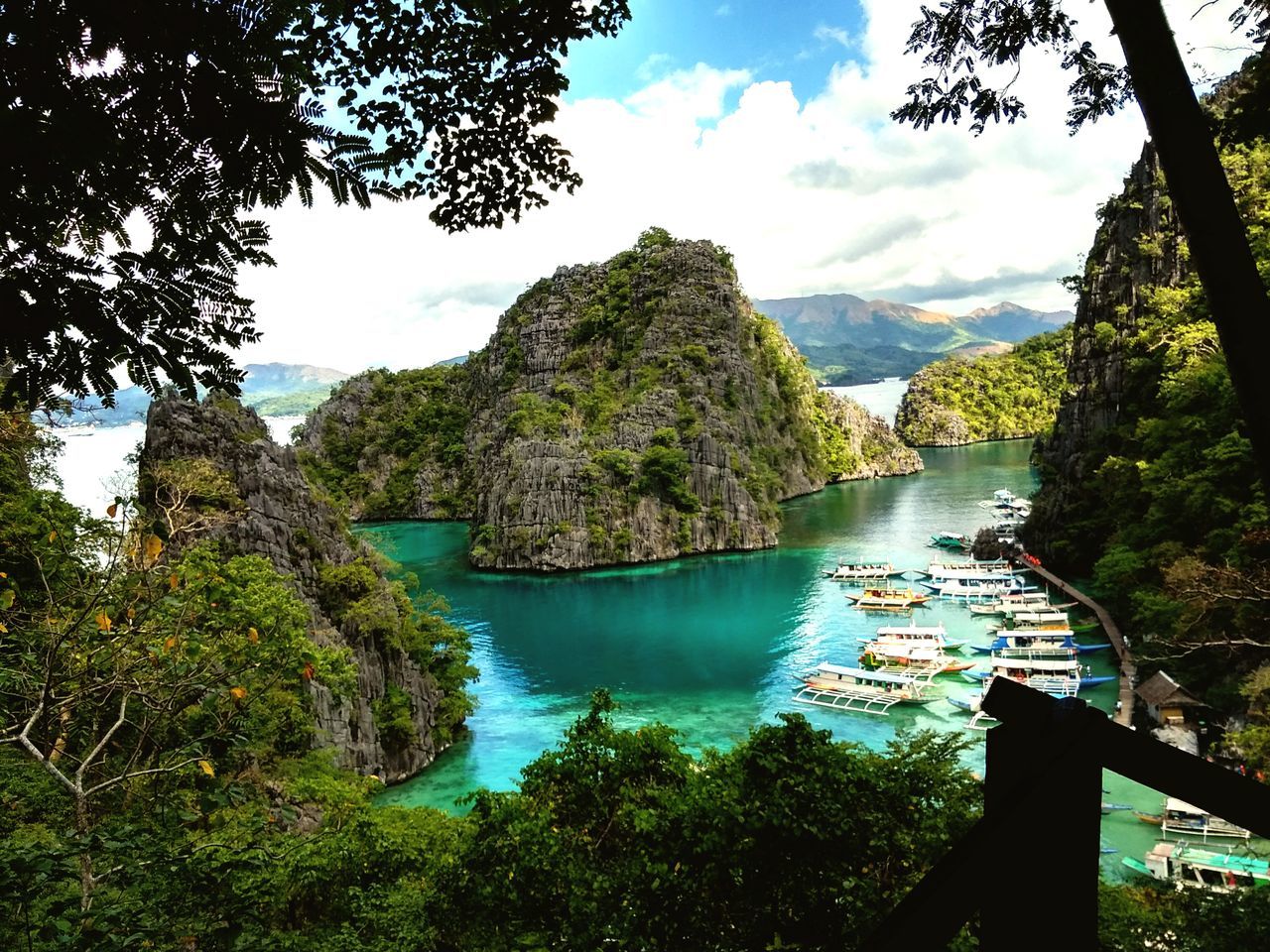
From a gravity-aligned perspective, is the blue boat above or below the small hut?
below

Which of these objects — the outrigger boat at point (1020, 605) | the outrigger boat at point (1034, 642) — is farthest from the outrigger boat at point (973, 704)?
the outrigger boat at point (1020, 605)

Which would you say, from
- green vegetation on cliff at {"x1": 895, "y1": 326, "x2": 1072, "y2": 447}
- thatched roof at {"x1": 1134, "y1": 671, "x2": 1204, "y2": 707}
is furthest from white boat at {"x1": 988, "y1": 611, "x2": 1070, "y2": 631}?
green vegetation on cliff at {"x1": 895, "y1": 326, "x2": 1072, "y2": 447}

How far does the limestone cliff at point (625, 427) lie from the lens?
43812mm

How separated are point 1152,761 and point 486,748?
20835 millimetres

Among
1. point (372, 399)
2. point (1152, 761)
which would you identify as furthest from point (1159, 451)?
point (372, 399)

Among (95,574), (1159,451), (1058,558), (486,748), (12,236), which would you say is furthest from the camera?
(1058,558)

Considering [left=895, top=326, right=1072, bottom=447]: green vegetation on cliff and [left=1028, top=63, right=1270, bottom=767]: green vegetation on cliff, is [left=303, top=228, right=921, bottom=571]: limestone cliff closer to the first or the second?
[left=895, top=326, right=1072, bottom=447]: green vegetation on cliff

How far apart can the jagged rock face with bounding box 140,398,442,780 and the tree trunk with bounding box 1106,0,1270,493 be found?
1692 cm

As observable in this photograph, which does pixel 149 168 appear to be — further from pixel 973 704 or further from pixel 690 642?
pixel 690 642

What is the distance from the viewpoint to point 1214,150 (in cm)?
232

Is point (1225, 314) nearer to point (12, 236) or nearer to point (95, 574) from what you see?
point (12, 236)

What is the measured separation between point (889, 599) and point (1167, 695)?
1445 cm

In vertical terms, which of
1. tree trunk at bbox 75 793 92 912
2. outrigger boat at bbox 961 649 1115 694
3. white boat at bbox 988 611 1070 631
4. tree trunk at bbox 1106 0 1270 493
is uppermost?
tree trunk at bbox 1106 0 1270 493

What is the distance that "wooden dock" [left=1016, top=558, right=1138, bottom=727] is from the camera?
Result: 734 inches
